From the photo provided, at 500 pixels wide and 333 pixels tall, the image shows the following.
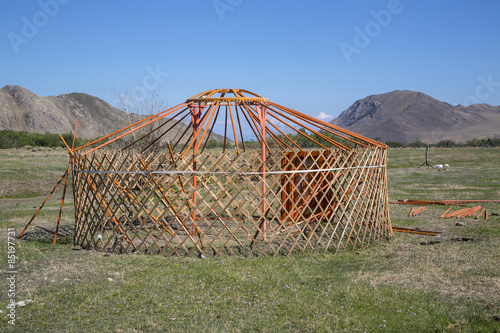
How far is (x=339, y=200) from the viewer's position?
604 centimetres

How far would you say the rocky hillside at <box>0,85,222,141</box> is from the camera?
63781 mm

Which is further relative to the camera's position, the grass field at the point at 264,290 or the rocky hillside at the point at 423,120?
the rocky hillside at the point at 423,120

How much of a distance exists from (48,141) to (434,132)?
253 ft

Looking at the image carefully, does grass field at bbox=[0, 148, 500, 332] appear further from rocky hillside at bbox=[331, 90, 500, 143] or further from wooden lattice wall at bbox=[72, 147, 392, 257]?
rocky hillside at bbox=[331, 90, 500, 143]

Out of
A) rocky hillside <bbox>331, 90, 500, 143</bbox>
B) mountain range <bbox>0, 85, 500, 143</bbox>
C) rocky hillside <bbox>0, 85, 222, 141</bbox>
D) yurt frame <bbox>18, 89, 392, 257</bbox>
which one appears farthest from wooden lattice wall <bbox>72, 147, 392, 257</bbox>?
rocky hillside <bbox>331, 90, 500, 143</bbox>

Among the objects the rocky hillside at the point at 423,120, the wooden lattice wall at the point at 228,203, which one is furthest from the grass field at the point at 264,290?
the rocky hillside at the point at 423,120

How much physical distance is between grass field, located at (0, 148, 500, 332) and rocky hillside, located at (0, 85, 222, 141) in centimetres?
5509

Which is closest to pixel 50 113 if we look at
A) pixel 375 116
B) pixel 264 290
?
pixel 264 290

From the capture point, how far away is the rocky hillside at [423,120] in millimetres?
87875

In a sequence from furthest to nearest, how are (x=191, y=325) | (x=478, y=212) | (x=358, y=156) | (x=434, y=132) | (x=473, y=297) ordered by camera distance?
(x=434, y=132), (x=478, y=212), (x=358, y=156), (x=473, y=297), (x=191, y=325)

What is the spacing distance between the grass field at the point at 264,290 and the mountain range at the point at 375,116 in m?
38.8

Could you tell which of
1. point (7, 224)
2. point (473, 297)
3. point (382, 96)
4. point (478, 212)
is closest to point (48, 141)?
point (7, 224)

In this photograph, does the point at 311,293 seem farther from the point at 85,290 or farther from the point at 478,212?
the point at 478,212

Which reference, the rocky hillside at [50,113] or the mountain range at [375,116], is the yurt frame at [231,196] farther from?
the rocky hillside at [50,113]
